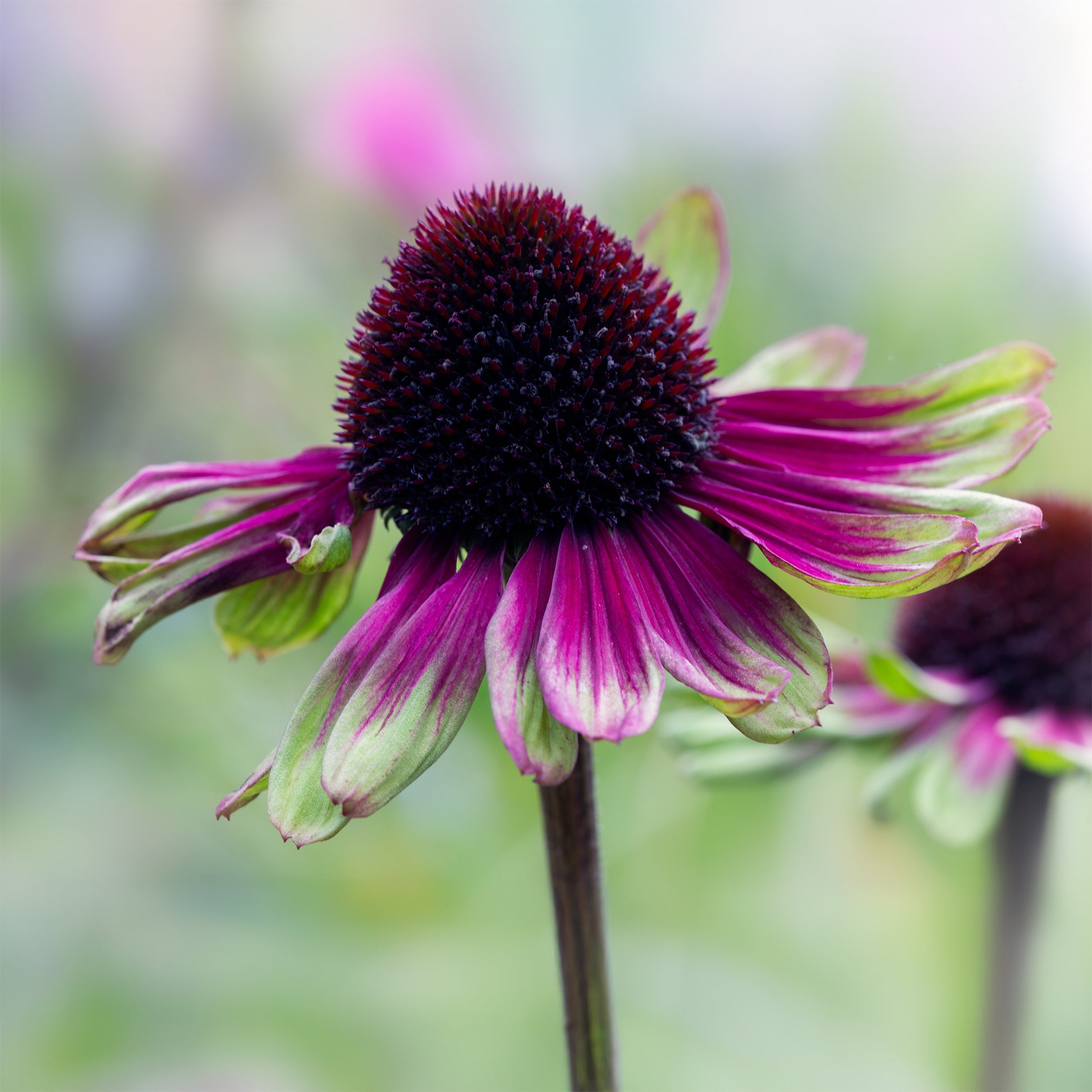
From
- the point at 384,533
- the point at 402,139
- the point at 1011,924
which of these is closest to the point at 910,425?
the point at 1011,924

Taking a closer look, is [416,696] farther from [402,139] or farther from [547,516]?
[402,139]

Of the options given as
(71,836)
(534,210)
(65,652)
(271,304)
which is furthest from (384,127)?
(71,836)

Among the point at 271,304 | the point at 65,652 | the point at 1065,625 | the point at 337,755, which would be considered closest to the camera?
the point at 337,755

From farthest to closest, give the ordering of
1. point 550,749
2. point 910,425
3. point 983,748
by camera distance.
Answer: point 983,748
point 910,425
point 550,749

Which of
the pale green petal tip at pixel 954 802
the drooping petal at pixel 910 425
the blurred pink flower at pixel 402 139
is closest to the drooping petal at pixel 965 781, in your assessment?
the pale green petal tip at pixel 954 802

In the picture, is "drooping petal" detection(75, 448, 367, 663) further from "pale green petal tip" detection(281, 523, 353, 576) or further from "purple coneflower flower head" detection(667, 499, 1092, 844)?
"purple coneflower flower head" detection(667, 499, 1092, 844)

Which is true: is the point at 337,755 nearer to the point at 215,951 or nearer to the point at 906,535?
the point at 906,535

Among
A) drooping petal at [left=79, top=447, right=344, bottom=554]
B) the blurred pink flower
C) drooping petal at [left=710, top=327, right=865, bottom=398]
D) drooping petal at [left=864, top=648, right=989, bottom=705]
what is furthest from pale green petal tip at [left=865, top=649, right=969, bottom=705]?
the blurred pink flower
